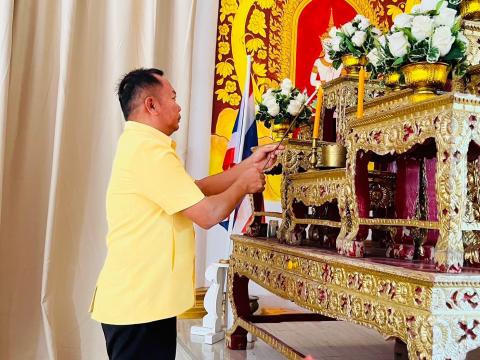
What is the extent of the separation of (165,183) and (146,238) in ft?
0.59

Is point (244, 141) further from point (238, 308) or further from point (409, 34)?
point (409, 34)

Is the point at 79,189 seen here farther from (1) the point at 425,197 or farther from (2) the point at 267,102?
(1) the point at 425,197

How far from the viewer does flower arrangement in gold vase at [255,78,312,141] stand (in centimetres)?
238

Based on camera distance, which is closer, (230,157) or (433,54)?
(433,54)

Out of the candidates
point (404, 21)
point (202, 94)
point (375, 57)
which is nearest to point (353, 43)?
point (375, 57)

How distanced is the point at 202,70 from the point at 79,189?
1214 mm

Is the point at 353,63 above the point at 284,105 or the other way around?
above

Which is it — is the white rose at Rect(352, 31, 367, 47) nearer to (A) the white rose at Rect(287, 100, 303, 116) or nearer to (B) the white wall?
(A) the white rose at Rect(287, 100, 303, 116)

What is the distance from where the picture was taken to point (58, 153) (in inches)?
119

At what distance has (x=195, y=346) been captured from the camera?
2.60m

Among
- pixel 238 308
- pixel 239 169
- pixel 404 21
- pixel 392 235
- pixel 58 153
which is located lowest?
pixel 238 308

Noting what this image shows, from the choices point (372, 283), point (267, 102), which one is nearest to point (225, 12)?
point (267, 102)

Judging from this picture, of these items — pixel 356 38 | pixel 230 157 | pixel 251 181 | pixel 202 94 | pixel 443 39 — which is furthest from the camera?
pixel 202 94

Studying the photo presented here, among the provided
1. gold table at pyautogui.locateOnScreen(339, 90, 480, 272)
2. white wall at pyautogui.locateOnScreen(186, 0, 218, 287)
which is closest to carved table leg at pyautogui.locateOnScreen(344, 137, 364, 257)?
gold table at pyautogui.locateOnScreen(339, 90, 480, 272)
